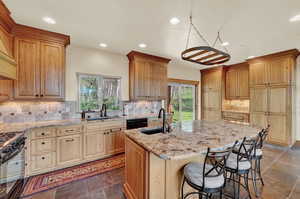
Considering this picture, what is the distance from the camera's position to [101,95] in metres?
3.86

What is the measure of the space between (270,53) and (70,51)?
5807mm

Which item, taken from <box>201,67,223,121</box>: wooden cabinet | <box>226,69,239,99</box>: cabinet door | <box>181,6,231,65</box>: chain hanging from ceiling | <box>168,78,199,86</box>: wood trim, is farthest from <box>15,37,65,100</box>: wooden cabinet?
<box>226,69,239,99</box>: cabinet door

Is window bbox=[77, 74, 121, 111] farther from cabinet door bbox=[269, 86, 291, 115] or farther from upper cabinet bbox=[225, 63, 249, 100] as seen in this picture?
cabinet door bbox=[269, 86, 291, 115]

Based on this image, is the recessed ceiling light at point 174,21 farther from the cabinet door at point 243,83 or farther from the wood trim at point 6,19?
the cabinet door at point 243,83

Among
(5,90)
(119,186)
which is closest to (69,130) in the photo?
(5,90)

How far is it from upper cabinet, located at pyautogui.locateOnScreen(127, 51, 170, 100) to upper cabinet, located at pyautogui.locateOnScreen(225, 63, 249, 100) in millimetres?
2916

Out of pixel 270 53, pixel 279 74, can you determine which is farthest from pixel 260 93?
pixel 270 53

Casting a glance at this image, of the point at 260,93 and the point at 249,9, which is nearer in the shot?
the point at 249,9

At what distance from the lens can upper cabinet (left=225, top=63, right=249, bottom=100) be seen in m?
5.10

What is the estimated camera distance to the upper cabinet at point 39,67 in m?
2.61

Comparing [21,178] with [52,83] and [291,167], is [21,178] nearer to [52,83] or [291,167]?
[52,83]

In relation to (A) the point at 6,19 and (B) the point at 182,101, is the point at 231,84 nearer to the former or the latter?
(B) the point at 182,101

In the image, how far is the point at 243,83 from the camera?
5.18 meters

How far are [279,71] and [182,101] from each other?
10.7 ft
